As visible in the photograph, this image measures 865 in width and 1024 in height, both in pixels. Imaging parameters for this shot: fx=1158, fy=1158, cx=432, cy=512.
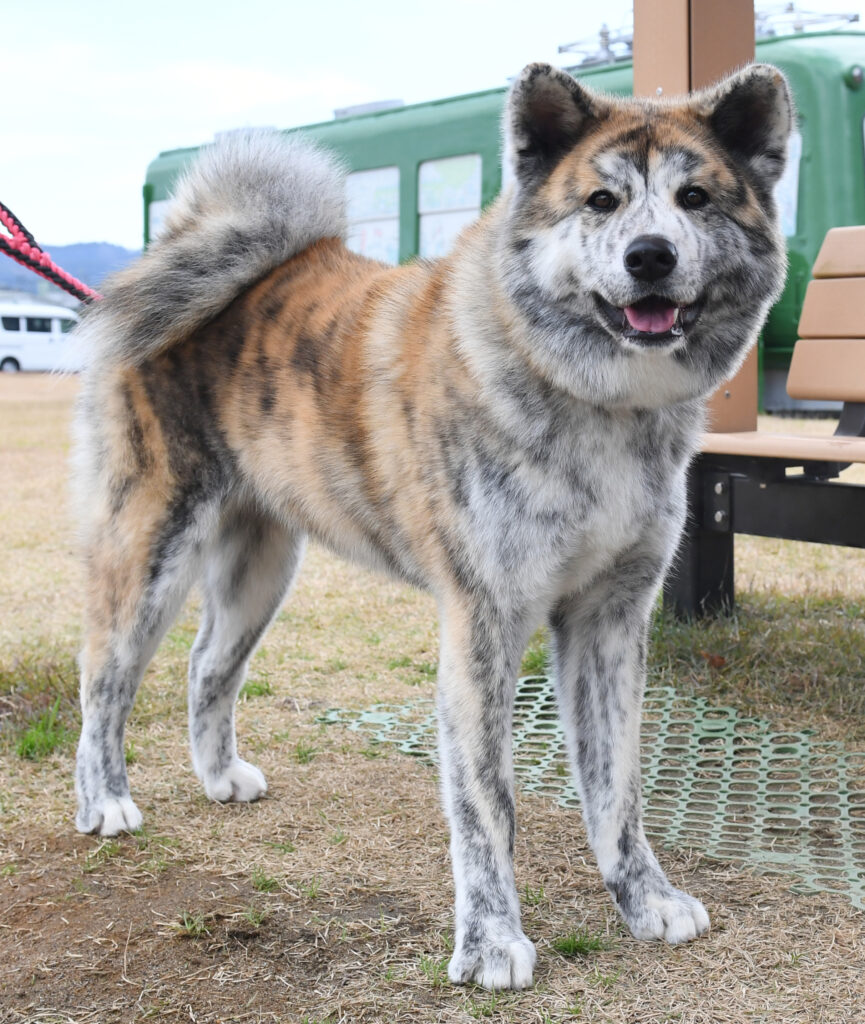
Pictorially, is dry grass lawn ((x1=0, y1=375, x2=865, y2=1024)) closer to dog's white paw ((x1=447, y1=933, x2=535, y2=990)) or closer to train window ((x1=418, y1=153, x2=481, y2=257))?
dog's white paw ((x1=447, y1=933, x2=535, y2=990))

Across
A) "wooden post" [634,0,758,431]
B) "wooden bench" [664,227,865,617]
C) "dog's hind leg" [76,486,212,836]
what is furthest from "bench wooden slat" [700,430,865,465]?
"dog's hind leg" [76,486,212,836]

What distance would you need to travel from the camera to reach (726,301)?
7.04ft

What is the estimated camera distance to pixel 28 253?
3.37m

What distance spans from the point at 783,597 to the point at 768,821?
209 cm

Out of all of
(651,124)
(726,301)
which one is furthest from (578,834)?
(651,124)

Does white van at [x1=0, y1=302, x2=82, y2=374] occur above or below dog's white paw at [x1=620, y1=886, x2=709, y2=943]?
below

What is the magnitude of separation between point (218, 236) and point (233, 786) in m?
1.42

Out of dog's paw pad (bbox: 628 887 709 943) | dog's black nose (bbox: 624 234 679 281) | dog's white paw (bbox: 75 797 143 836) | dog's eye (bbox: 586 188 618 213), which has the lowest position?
dog's white paw (bbox: 75 797 143 836)

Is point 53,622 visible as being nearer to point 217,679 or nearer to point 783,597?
point 217,679

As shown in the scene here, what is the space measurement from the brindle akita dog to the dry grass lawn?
0.12m

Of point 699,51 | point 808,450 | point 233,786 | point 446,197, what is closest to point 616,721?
point 233,786

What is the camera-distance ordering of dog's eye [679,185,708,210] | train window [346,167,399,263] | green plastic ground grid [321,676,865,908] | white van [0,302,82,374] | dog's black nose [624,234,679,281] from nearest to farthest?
dog's black nose [624,234,679,281] < dog's eye [679,185,708,210] < green plastic ground grid [321,676,865,908] < train window [346,167,399,263] < white van [0,302,82,374]

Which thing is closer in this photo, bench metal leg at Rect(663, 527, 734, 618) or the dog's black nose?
the dog's black nose

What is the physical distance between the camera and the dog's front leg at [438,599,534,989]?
7.12 feet
